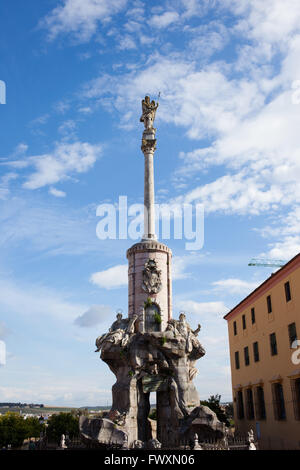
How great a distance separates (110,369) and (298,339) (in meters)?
14.3

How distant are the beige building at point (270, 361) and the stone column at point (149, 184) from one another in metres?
10.9

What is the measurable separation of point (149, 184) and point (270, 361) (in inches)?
717

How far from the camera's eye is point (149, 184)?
37406mm

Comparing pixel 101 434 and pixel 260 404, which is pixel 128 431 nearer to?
pixel 101 434

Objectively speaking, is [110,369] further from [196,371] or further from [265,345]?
[265,345]

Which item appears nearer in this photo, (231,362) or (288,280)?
(288,280)

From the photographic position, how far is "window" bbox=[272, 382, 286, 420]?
3185 cm

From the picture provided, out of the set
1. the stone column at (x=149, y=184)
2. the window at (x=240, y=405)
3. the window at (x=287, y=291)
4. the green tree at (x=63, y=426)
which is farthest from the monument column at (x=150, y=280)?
the green tree at (x=63, y=426)

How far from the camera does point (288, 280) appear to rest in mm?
31375

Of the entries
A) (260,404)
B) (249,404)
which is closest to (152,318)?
(260,404)

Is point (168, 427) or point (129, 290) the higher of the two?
point (129, 290)
